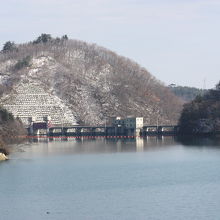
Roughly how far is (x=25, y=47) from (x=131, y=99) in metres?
29.0

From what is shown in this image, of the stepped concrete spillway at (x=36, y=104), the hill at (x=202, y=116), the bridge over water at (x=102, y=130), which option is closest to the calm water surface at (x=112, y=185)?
the hill at (x=202, y=116)

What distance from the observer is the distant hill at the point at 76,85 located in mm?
130125

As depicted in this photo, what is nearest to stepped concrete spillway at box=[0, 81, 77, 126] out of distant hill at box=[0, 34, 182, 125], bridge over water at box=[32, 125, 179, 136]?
distant hill at box=[0, 34, 182, 125]

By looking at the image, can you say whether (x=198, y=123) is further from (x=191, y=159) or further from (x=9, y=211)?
(x=9, y=211)

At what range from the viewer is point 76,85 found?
5453 inches

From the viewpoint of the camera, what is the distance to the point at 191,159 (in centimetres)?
5931

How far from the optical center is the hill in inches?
3858

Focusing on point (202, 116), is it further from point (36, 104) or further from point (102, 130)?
point (36, 104)

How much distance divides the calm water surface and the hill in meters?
31.2

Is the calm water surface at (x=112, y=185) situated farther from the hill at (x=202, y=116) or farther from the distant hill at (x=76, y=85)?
the distant hill at (x=76, y=85)

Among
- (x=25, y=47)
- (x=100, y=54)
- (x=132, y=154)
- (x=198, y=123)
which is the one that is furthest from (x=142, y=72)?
(x=132, y=154)

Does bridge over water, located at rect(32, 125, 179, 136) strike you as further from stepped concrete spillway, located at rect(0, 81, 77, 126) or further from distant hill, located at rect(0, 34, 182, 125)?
distant hill, located at rect(0, 34, 182, 125)

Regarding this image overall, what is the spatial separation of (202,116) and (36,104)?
39.6 m

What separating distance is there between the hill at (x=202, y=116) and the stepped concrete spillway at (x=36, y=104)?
29234 mm
